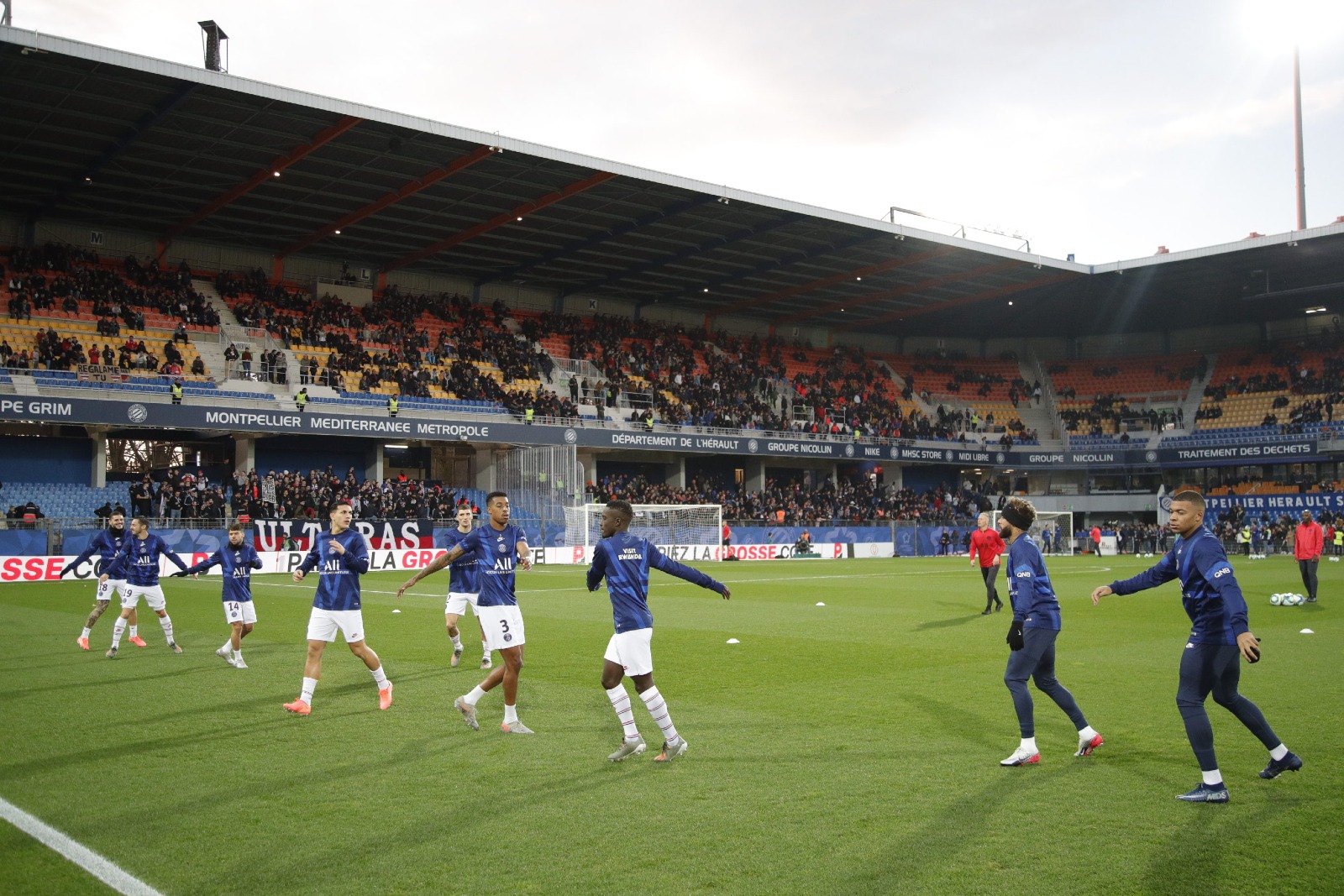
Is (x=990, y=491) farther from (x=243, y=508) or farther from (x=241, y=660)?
(x=241, y=660)

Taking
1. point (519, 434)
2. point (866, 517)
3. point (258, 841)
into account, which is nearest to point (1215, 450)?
point (866, 517)

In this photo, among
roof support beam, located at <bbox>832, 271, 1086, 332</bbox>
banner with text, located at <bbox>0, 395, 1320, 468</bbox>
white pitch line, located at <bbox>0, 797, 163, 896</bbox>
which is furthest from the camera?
roof support beam, located at <bbox>832, 271, 1086, 332</bbox>

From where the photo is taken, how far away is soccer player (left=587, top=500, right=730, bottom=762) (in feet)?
27.1

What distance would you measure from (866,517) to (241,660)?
137ft

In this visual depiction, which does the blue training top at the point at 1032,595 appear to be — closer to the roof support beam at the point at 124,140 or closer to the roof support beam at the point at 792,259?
the roof support beam at the point at 124,140

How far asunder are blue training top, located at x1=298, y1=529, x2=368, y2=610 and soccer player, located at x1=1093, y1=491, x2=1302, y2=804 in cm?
692

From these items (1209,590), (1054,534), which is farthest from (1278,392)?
(1209,590)

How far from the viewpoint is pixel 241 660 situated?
1382 cm

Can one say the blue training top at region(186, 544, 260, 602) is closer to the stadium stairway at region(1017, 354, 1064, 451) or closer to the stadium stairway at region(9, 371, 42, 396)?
the stadium stairway at region(9, 371, 42, 396)

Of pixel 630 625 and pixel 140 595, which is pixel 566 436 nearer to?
pixel 140 595

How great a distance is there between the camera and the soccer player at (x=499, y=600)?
9445mm

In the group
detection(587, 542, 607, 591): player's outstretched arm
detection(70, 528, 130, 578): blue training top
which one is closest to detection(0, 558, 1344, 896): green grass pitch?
detection(70, 528, 130, 578): blue training top

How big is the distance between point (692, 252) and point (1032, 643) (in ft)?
142

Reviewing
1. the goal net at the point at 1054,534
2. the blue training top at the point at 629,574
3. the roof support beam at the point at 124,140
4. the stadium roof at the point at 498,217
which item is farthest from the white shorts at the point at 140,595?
the goal net at the point at 1054,534
